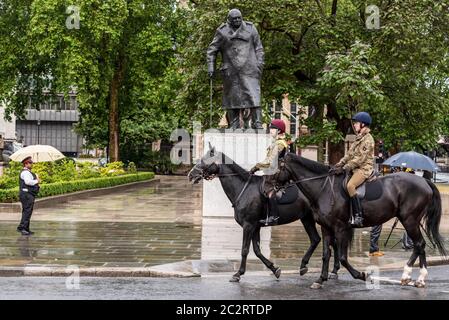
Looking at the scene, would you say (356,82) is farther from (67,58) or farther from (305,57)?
(67,58)

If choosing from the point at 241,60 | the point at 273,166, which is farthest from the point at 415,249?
the point at 241,60

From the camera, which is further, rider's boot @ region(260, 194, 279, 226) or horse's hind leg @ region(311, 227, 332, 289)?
rider's boot @ region(260, 194, 279, 226)

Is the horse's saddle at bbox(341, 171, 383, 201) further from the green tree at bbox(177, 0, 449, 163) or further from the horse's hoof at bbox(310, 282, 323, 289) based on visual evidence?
the green tree at bbox(177, 0, 449, 163)

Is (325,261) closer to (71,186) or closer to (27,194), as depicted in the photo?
→ (27,194)

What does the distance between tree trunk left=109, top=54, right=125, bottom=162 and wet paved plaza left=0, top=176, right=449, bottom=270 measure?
64.2ft

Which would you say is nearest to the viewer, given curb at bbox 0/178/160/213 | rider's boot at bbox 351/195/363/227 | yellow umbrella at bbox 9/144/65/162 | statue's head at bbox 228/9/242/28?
rider's boot at bbox 351/195/363/227

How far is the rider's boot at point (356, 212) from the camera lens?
11.2 meters

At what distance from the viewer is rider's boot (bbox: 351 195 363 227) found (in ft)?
36.6

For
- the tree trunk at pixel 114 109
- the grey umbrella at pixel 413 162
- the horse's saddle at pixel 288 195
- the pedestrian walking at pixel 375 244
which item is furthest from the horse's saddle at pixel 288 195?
the tree trunk at pixel 114 109

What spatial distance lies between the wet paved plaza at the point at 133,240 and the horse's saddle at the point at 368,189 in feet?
7.11

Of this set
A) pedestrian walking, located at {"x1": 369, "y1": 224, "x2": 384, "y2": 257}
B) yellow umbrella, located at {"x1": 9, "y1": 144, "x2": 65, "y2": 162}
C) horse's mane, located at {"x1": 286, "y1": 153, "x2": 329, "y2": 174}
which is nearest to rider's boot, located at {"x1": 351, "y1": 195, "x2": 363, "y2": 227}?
horse's mane, located at {"x1": 286, "y1": 153, "x2": 329, "y2": 174}

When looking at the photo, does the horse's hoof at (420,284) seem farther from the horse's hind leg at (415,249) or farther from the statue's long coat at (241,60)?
the statue's long coat at (241,60)
